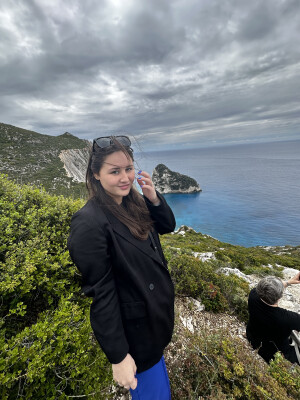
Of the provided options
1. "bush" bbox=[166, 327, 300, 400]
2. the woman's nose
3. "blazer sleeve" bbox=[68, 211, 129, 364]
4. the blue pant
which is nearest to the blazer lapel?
"blazer sleeve" bbox=[68, 211, 129, 364]

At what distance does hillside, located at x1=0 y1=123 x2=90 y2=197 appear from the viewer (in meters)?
27.0

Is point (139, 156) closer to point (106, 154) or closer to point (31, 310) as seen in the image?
point (106, 154)

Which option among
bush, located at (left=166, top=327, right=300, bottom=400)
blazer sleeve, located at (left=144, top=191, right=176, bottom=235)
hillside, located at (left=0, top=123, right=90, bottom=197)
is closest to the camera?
bush, located at (left=166, top=327, right=300, bottom=400)

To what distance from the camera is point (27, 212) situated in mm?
3781

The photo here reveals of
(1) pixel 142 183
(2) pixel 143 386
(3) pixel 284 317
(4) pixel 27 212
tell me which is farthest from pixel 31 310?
(3) pixel 284 317

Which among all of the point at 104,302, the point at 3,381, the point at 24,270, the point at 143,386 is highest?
the point at 104,302

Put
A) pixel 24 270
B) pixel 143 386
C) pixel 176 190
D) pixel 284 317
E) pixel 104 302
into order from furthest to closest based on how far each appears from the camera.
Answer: pixel 176 190
pixel 284 317
pixel 24 270
pixel 143 386
pixel 104 302

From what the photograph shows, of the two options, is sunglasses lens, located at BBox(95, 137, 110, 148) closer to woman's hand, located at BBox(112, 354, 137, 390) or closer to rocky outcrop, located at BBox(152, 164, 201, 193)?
woman's hand, located at BBox(112, 354, 137, 390)

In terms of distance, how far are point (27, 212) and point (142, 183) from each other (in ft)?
9.84

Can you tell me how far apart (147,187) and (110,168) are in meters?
0.57

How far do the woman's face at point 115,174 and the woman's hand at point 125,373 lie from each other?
63.2 inches

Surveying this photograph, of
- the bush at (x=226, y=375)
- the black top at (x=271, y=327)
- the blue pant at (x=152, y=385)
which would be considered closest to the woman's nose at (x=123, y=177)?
→ the blue pant at (x=152, y=385)

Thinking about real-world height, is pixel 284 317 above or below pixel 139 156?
below

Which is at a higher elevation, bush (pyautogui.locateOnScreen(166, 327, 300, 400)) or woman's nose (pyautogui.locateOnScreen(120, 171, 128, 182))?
woman's nose (pyautogui.locateOnScreen(120, 171, 128, 182))
